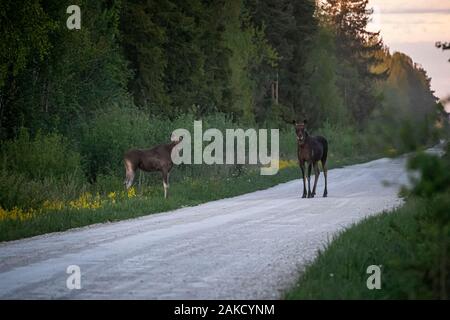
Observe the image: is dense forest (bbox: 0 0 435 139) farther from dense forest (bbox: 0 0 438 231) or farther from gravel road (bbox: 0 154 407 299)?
gravel road (bbox: 0 154 407 299)

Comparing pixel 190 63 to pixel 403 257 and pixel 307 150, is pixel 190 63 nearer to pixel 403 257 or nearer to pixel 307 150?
pixel 307 150

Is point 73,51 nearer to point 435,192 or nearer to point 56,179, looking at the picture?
point 56,179

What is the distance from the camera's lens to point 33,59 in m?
27.2

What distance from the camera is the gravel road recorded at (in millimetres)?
10094

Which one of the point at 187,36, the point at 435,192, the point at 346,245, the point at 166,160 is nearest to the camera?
the point at 435,192

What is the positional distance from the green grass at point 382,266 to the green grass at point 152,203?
20.8 ft

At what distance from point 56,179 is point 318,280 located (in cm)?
1556

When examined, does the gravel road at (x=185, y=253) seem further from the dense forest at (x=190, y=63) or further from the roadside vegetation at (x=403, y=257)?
the dense forest at (x=190, y=63)

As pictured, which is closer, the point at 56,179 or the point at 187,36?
the point at 56,179

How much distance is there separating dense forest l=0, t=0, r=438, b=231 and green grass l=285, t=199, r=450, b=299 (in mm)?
1422

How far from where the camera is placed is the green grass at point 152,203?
17000mm
